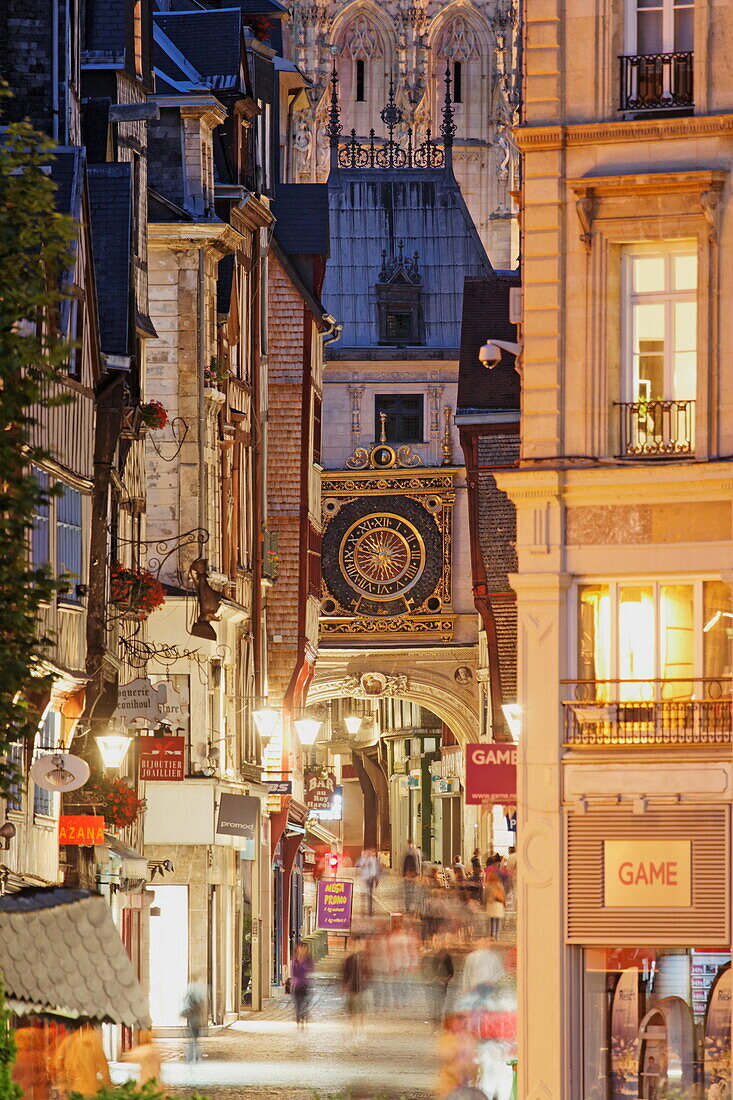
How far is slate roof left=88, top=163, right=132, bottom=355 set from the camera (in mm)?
34531

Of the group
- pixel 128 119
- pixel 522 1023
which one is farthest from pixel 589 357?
pixel 128 119

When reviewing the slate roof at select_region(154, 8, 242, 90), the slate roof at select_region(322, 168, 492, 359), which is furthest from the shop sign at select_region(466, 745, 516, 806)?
the slate roof at select_region(322, 168, 492, 359)

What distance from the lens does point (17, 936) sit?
18312 mm

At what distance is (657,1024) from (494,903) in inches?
874

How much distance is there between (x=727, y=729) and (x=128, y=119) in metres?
15.0

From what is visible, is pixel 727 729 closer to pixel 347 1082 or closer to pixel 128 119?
pixel 347 1082

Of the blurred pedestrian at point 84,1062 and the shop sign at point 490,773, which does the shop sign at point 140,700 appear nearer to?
the shop sign at point 490,773

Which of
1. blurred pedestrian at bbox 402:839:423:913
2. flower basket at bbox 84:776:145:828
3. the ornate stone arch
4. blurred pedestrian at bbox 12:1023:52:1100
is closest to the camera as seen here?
blurred pedestrian at bbox 12:1023:52:1100

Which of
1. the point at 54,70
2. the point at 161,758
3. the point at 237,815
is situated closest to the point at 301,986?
the point at 237,815

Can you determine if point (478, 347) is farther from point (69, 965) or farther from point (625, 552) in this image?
point (69, 965)

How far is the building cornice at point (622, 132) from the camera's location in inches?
1011

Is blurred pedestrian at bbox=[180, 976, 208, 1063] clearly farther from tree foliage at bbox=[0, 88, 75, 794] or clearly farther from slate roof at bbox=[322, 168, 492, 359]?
slate roof at bbox=[322, 168, 492, 359]

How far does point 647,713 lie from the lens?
25.4m

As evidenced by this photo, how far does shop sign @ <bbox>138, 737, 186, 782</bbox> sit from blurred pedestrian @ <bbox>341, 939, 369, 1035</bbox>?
186 inches
